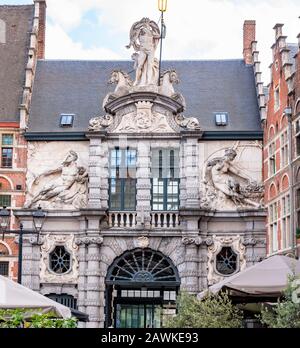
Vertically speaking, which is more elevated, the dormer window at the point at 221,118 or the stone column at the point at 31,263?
the dormer window at the point at 221,118

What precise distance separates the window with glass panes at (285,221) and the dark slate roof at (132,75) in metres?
5.34

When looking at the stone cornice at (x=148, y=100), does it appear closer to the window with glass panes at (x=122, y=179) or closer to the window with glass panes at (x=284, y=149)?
the window with glass panes at (x=122, y=179)

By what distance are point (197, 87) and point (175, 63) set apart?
7.25ft

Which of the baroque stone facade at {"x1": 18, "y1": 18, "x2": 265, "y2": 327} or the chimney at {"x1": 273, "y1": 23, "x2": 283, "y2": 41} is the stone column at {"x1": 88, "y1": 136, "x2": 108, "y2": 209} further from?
the chimney at {"x1": 273, "y1": 23, "x2": 283, "y2": 41}

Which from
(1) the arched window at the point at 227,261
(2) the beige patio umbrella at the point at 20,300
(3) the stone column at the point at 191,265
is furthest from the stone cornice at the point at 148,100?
(2) the beige patio umbrella at the point at 20,300

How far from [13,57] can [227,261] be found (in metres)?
13.7

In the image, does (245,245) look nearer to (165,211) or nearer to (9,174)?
(165,211)

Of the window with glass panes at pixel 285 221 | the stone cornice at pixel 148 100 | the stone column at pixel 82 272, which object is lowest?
the stone column at pixel 82 272

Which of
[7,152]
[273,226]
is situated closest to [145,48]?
[7,152]

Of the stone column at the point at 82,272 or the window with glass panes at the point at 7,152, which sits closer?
the stone column at the point at 82,272

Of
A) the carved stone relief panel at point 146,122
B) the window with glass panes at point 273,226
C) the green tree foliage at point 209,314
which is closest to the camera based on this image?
the green tree foliage at point 209,314

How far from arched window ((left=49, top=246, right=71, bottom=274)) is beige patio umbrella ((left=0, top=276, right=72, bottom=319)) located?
2087 centimetres

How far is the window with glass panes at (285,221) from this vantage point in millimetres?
30419
